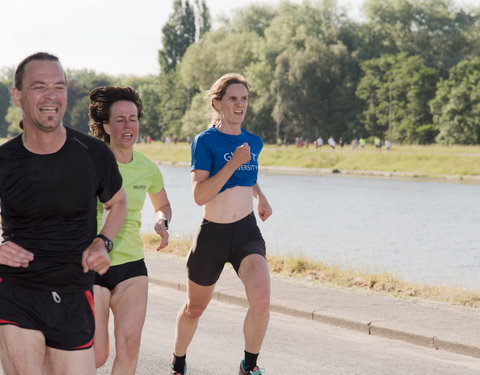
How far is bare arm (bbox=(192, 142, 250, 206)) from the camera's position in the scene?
5.71 meters

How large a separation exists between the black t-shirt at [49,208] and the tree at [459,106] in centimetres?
7794

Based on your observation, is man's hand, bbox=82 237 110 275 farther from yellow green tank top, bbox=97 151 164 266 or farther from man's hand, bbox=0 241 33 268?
yellow green tank top, bbox=97 151 164 266

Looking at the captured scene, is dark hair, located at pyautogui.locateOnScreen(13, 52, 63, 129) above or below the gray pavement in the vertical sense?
above

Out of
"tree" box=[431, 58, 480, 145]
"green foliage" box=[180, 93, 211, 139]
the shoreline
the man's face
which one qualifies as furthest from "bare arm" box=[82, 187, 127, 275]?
"green foliage" box=[180, 93, 211, 139]

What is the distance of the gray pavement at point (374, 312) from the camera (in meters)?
8.11

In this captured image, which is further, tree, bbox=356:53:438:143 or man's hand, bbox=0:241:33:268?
tree, bbox=356:53:438:143

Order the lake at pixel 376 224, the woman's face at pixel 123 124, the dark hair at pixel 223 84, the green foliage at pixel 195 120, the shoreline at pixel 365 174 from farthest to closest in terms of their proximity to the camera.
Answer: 1. the green foliage at pixel 195 120
2. the shoreline at pixel 365 174
3. the lake at pixel 376 224
4. the dark hair at pixel 223 84
5. the woman's face at pixel 123 124

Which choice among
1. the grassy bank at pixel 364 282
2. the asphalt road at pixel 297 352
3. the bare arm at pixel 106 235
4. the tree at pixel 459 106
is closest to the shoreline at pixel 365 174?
the tree at pixel 459 106

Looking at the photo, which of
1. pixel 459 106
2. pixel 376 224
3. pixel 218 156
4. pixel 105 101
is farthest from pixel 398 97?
pixel 105 101

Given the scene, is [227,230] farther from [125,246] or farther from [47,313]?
[47,313]

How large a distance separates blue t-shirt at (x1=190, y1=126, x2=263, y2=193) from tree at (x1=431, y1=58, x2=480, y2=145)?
75.6 m

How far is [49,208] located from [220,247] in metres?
2.36

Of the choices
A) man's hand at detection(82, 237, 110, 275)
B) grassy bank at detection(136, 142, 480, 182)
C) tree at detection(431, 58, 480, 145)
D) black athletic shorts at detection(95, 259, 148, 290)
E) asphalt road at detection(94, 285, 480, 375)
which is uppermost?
tree at detection(431, 58, 480, 145)

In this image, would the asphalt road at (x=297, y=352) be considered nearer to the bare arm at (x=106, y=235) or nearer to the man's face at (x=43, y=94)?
the bare arm at (x=106, y=235)
